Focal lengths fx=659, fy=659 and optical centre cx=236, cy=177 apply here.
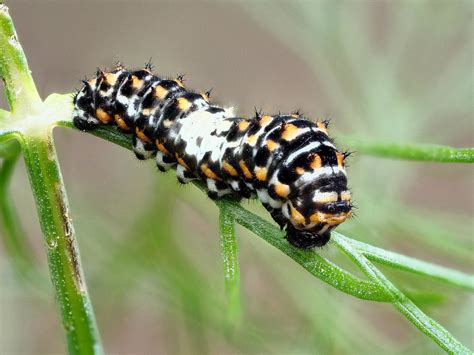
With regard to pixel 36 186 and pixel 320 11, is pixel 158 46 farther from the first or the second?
pixel 36 186

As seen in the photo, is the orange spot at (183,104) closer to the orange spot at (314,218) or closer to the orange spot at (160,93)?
the orange spot at (160,93)

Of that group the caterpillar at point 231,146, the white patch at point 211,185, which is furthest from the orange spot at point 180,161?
the white patch at point 211,185

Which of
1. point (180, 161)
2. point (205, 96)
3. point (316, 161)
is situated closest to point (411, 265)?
point (316, 161)

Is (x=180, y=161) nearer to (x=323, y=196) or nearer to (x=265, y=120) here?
(x=265, y=120)

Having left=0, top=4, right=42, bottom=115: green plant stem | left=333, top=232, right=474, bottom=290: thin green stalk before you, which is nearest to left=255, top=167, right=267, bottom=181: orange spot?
left=333, top=232, right=474, bottom=290: thin green stalk

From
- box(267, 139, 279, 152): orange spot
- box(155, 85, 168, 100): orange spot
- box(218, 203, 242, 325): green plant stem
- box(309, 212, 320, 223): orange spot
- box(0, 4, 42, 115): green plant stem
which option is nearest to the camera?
box(218, 203, 242, 325): green plant stem

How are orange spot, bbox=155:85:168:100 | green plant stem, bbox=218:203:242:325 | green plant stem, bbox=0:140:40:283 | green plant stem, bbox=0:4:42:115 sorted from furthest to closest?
orange spot, bbox=155:85:168:100 < green plant stem, bbox=0:140:40:283 < green plant stem, bbox=0:4:42:115 < green plant stem, bbox=218:203:242:325

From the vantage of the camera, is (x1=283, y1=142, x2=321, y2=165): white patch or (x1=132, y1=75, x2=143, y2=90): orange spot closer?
(x1=283, y1=142, x2=321, y2=165): white patch

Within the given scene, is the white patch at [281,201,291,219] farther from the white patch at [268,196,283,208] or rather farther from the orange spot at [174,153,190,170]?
the orange spot at [174,153,190,170]
